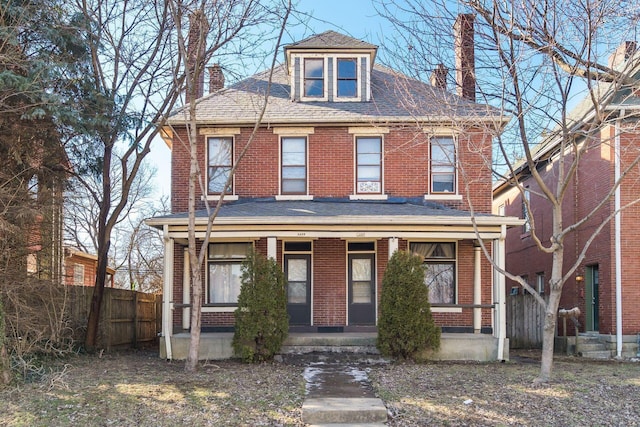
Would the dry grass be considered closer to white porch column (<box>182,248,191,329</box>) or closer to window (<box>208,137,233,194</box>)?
white porch column (<box>182,248,191,329</box>)

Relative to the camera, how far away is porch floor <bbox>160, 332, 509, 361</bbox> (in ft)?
41.8

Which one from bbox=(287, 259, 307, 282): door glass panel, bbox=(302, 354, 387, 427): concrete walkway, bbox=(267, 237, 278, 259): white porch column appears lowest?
bbox=(302, 354, 387, 427): concrete walkway

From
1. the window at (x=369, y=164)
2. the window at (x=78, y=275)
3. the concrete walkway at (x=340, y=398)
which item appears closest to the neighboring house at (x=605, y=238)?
the window at (x=369, y=164)

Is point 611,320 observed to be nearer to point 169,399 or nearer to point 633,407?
point 633,407

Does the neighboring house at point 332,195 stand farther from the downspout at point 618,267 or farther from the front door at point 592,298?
the front door at point 592,298

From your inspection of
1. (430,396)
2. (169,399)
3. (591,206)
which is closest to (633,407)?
(430,396)

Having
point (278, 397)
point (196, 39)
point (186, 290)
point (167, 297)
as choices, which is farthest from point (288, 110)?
point (278, 397)

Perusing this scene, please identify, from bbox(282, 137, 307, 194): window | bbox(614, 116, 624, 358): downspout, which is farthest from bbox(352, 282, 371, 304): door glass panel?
bbox(614, 116, 624, 358): downspout

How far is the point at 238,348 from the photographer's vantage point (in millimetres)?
11875

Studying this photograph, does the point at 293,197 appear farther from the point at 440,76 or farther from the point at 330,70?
the point at 440,76

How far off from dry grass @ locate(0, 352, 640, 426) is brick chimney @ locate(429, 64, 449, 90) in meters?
5.05

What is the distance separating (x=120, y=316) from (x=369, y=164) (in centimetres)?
775

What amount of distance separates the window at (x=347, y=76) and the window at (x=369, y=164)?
1.62 meters

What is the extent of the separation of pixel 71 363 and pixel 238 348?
320cm
